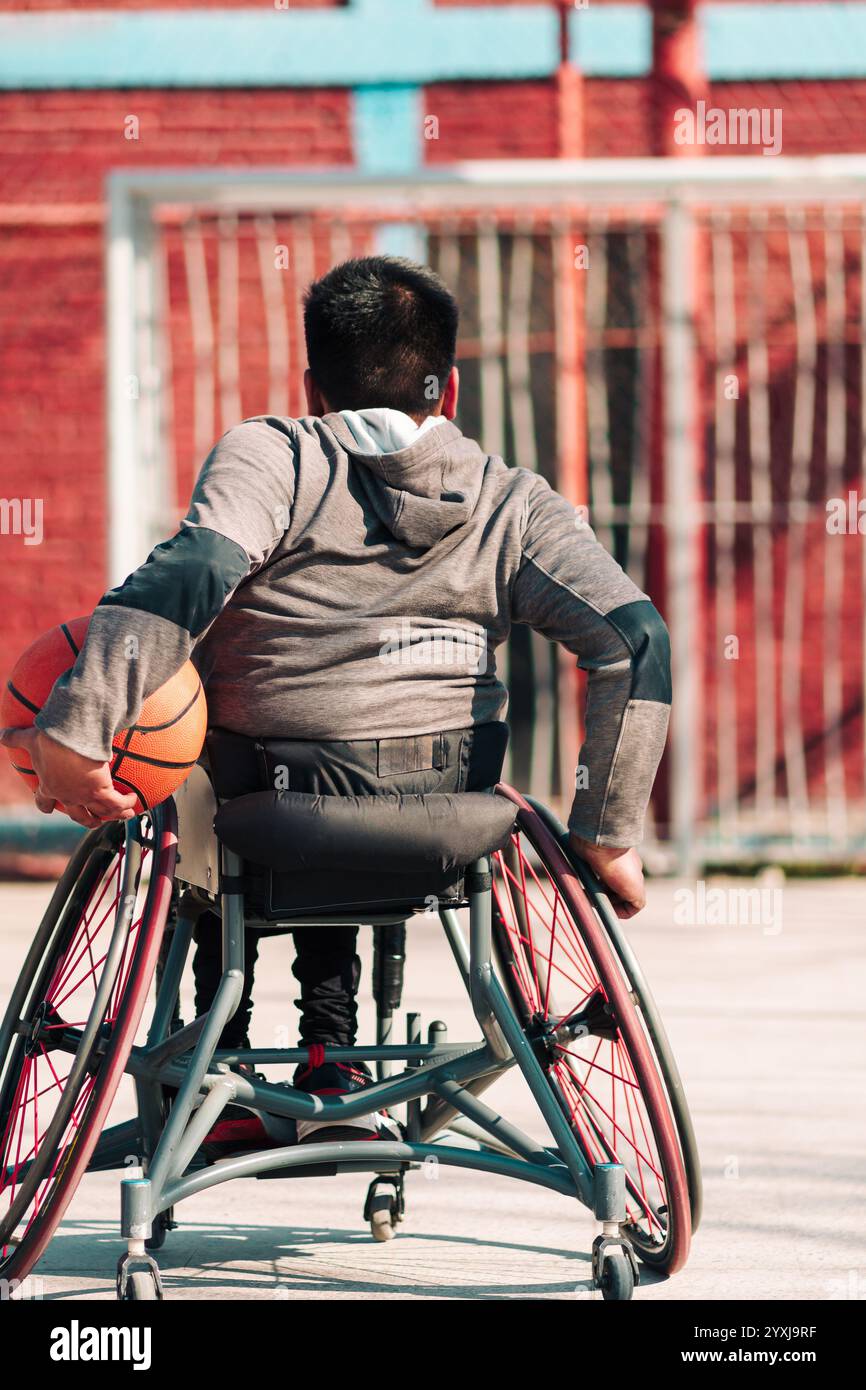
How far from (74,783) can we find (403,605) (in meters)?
0.54

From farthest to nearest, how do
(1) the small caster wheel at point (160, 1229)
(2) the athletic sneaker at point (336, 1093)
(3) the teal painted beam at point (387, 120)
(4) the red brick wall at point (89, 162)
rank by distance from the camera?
(3) the teal painted beam at point (387, 120) → (4) the red brick wall at point (89, 162) → (1) the small caster wheel at point (160, 1229) → (2) the athletic sneaker at point (336, 1093)

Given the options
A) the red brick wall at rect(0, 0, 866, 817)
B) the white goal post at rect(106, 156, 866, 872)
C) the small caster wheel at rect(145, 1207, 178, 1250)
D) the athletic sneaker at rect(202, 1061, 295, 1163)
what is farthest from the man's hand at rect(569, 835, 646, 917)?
the red brick wall at rect(0, 0, 866, 817)

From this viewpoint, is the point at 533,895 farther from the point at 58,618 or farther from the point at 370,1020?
the point at 58,618

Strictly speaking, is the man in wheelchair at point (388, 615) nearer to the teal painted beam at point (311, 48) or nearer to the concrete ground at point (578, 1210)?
the concrete ground at point (578, 1210)

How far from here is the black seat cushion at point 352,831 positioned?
2.63 metres

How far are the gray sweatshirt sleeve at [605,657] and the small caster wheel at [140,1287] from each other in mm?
878

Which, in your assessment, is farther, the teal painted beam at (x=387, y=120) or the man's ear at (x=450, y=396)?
the teal painted beam at (x=387, y=120)

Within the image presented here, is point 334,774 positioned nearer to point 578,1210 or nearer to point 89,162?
point 578,1210

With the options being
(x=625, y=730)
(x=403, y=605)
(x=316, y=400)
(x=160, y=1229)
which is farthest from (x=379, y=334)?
(x=160, y=1229)

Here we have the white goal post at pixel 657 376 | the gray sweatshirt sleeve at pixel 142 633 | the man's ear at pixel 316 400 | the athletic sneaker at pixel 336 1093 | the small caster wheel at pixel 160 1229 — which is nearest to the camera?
the gray sweatshirt sleeve at pixel 142 633

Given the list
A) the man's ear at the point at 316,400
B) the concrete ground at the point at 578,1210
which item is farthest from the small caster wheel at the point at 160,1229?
the man's ear at the point at 316,400

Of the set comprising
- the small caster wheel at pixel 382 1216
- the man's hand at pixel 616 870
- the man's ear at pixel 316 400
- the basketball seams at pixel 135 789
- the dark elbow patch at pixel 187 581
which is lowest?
the small caster wheel at pixel 382 1216

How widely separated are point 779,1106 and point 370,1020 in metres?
1.20

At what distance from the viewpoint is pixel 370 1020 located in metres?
5.05
